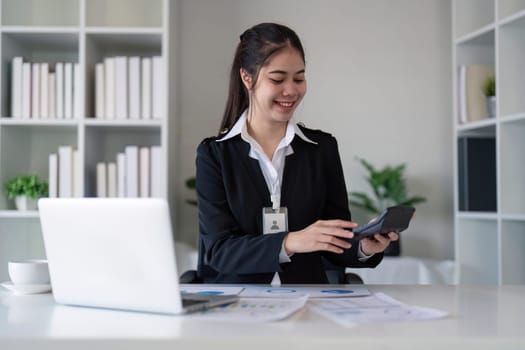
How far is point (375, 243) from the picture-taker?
5.86 feet

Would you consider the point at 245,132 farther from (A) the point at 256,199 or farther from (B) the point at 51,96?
(B) the point at 51,96

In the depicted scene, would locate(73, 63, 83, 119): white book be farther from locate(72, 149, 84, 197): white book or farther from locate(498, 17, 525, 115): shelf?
locate(498, 17, 525, 115): shelf

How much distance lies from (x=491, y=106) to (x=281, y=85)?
168cm

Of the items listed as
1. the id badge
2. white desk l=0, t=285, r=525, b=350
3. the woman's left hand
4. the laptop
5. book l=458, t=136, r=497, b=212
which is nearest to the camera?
white desk l=0, t=285, r=525, b=350

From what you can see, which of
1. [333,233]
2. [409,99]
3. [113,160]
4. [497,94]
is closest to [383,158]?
[409,99]

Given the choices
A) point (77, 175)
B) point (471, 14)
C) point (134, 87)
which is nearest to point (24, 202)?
point (77, 175)

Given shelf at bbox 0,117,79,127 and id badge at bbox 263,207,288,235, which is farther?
shelf at bbox 0,117,79,127

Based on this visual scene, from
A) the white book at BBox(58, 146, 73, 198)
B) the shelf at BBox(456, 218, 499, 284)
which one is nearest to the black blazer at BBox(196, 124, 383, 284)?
the white book at BBox(58, 146, 73, 198)

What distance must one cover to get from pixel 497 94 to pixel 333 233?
189 cm

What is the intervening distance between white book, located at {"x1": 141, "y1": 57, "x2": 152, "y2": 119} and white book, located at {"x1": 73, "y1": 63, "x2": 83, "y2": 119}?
30cm

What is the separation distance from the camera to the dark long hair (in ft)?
6.72

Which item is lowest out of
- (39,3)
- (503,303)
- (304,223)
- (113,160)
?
(503,303)

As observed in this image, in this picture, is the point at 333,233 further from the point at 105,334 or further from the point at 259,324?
the point at 105,334

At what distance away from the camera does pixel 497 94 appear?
3133 millimetres
